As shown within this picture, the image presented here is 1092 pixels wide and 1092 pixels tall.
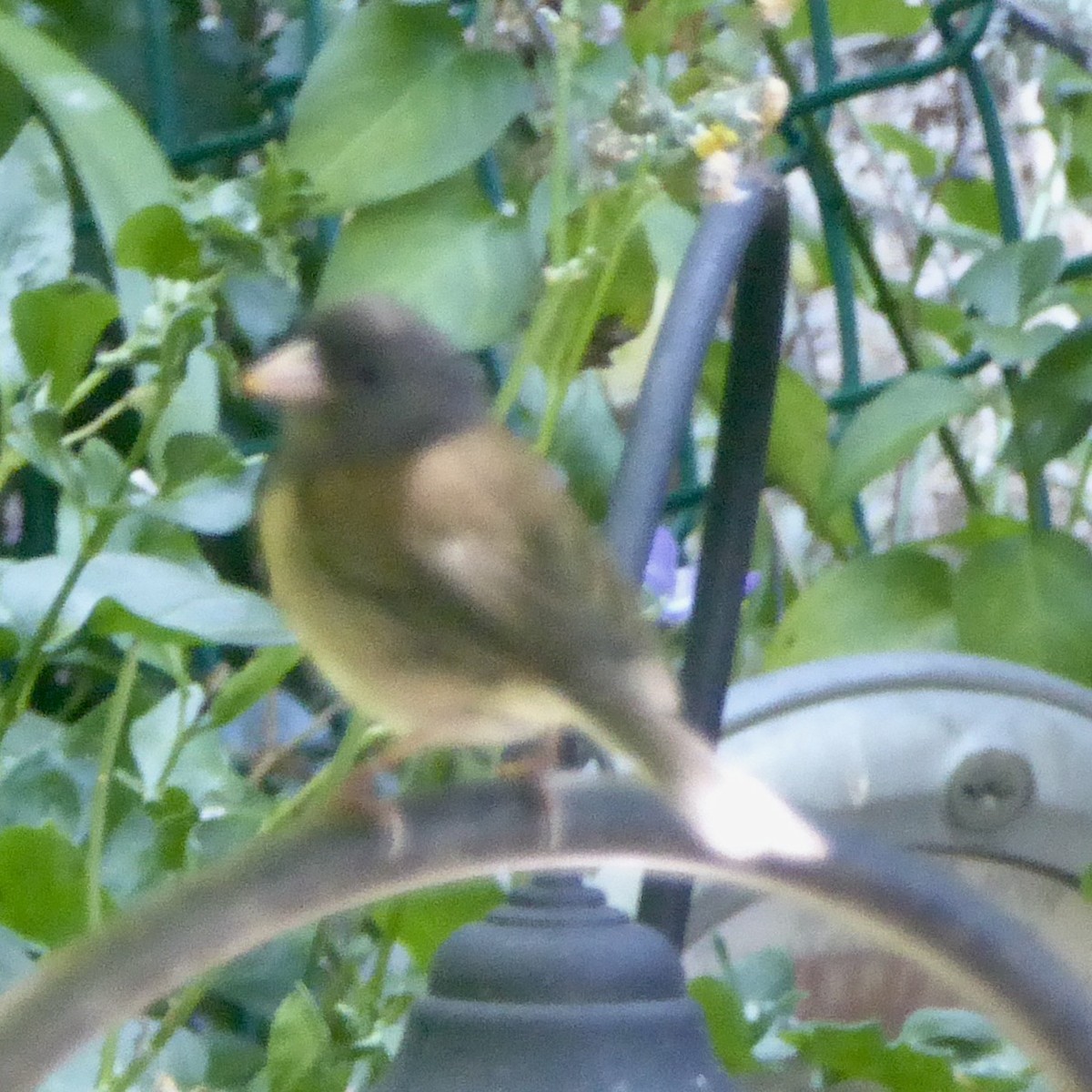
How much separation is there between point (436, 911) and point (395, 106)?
58 cm

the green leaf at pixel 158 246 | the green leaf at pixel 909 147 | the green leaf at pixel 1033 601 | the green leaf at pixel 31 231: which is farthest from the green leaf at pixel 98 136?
the green leaf at pixel 909 147

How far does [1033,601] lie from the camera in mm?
1110

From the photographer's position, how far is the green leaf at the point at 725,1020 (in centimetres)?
84

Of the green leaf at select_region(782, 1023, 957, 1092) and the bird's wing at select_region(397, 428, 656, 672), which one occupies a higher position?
the bird's wing at select_region(397, 428, 656, 672)

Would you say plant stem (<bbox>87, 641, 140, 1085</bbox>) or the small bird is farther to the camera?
plant stem (<bbox>87, 641, 140, 1085</bbox>)

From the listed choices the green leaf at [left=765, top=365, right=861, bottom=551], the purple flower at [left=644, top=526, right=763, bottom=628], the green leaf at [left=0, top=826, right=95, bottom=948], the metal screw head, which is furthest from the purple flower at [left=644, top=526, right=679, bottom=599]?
the green leaf at [left=0, top=826, right=95, bottom=948]

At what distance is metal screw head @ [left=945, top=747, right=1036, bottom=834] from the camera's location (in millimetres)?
975

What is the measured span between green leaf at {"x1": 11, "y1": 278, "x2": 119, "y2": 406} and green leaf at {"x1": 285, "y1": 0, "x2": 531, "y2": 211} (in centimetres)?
38

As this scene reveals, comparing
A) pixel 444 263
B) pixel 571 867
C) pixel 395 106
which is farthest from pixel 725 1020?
pixel 395 106

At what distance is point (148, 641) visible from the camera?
868 mm

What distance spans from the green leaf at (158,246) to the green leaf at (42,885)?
0.26 m

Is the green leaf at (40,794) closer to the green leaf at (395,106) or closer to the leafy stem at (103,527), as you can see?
the leafy stem at (103,527)

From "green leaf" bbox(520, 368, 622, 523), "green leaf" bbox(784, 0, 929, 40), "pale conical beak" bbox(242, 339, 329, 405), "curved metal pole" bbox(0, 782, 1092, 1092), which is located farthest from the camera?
"green leaf" bbox(784, 0, 929, 40)

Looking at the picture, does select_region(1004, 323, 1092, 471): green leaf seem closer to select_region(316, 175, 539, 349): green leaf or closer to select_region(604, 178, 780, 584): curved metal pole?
select_region(316, 175, 539, 349): green leaf
